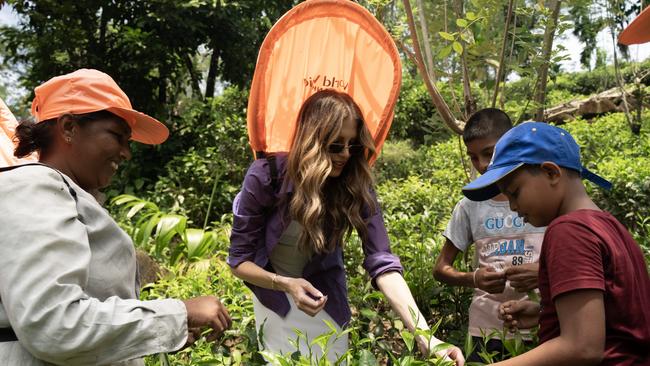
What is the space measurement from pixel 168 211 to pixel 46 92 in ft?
17.7

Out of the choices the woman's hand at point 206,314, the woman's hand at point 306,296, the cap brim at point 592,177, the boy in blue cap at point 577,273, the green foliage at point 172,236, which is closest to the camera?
the boy in blue cap at point 577,273

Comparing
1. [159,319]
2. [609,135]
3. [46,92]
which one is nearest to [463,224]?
[159,319]

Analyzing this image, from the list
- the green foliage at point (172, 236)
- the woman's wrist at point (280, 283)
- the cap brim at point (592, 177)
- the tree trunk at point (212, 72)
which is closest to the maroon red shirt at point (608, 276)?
the cap brim at point (592, 177)

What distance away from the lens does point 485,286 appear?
6.55 feet

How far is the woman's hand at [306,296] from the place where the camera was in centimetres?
177

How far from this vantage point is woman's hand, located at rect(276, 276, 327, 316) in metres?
1.77

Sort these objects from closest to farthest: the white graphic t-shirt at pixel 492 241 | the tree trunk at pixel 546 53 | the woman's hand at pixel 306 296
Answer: the woman's hand at pixel 306 296 < the white graphic t-shirt at pixel 492 241 < the tree trunk at pixel 546 53

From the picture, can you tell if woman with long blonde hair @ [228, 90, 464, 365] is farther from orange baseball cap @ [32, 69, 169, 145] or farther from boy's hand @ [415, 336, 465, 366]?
orange baseball cap @ [32, 69, 169, 145]

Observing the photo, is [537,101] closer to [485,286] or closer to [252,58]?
[485,286]

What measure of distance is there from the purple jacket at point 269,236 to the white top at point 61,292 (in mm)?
720

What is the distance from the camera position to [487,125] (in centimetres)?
228

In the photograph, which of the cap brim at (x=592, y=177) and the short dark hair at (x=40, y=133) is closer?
the short dark hair at (x=40, y=133)

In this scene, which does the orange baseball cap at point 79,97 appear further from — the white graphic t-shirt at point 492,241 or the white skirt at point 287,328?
the white graphic t-shirt at point 492,241

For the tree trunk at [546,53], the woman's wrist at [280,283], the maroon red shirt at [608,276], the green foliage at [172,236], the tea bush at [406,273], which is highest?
the tree trunk at [546,53]
